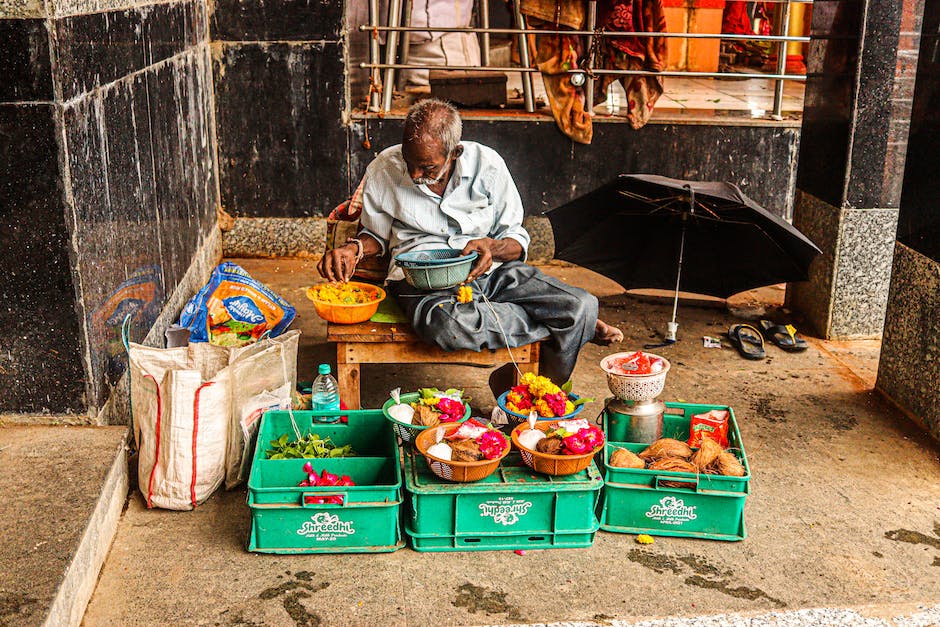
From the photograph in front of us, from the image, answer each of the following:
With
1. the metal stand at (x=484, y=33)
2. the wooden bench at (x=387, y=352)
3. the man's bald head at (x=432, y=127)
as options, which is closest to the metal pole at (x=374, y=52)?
the metal stand at (x=484, y=33)

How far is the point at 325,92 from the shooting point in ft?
21.9

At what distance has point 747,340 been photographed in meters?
5.71

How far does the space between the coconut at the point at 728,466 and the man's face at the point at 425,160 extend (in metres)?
1.71

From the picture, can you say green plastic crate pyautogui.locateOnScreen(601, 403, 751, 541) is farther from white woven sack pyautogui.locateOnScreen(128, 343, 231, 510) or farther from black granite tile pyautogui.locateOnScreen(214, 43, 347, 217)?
black granite tile pyautogui.locateOnScreen(214, 43, 347, 217)

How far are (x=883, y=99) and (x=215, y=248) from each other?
441 cm

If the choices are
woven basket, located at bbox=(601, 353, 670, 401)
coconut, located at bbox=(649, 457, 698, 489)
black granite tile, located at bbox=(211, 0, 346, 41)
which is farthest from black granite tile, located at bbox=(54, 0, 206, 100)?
coconut, located at bbox=(649, 457, 698, 489)

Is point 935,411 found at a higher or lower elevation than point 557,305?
lower

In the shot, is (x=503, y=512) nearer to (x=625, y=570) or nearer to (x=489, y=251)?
(x=625, y=570)

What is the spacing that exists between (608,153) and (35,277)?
14.3ft

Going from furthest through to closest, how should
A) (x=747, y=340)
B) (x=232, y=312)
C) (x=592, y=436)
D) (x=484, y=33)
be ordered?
(x=484, y=33) < (x=747, y=340) < (x=232, y=312) < (x=592, y=436)

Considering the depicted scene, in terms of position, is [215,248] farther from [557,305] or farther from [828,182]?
[828,182]

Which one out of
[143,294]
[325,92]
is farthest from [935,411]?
[325,92]

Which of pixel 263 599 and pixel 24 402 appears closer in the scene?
pixel 263 599

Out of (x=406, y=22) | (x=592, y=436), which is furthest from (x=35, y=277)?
(x=406, y=22)
